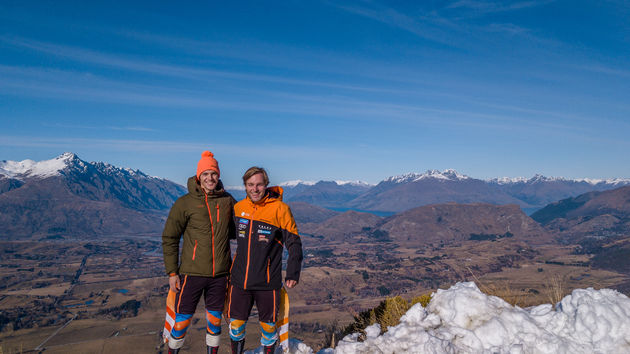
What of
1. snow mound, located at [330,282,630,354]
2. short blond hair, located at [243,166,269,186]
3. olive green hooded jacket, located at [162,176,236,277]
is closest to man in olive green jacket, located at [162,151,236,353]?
olive green hooded jacket, located at [162,176,236,277]

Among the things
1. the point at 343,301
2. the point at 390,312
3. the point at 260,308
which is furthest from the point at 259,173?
the point at 343,301

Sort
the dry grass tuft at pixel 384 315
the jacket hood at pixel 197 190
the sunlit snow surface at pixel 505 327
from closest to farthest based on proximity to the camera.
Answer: the sunlit snow surface at pixel 505 327 < the jacket hood at pixel 197 190 < the dry grass tuft at pixel 384 315

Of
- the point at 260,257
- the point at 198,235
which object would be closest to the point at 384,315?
the point at 260,257

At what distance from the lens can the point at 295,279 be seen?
5727 mm

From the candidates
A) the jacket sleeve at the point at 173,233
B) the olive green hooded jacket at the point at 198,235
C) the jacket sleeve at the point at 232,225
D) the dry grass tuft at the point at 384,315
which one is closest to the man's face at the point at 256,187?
the jacket sleeve at the point at 232,225

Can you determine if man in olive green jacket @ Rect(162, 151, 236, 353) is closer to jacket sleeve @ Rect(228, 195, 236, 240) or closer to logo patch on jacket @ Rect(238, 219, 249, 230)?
jacket sleeve @ Rect(228, 195, 236, 240)

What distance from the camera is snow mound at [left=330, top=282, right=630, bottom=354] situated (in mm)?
5340

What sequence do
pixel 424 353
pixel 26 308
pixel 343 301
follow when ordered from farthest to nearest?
pixel 343 301 → pixel 26 308 → pixel 424 353

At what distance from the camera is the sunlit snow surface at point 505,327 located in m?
5.34

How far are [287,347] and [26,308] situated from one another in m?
125

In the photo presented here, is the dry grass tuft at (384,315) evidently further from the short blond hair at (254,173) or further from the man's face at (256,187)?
the short blond hair at (254,173)

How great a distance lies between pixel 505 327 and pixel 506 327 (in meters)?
0.02

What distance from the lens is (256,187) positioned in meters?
5.80

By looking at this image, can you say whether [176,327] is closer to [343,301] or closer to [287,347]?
[287,347]
